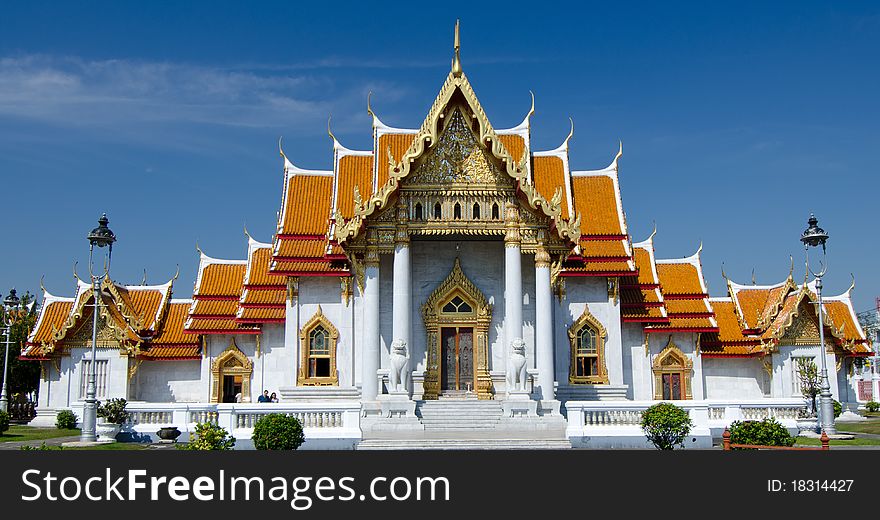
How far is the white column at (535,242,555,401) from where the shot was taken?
915 inches

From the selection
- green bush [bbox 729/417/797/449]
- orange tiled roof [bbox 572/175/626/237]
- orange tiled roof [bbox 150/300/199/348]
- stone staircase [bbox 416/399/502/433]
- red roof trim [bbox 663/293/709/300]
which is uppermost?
orange tiled roof [bbox 572/175/626/237]

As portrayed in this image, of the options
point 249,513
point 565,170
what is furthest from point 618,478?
point 565,170

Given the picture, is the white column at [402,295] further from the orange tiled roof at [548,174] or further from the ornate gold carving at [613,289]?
the orange tiled roof at [548,174]

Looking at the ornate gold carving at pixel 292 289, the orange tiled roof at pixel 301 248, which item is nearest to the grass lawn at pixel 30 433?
the ornate gold carving at pixel 292 289

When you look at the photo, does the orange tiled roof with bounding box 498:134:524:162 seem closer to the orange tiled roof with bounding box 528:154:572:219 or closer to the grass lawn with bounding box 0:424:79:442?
the orange tiled roof with bounding box 528:154:572:219

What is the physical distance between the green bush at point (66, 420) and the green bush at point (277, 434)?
14056 mm

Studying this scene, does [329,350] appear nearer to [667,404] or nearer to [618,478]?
[667,404]

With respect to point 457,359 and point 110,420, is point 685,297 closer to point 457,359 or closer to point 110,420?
point 457,359

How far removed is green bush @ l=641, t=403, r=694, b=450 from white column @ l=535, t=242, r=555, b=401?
421 cm

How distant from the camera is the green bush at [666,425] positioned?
18.9 meters

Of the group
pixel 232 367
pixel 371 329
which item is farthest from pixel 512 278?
pixel 232 367

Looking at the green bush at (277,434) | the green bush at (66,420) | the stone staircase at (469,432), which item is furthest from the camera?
the green bush at (66,420)

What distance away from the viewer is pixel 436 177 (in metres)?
24.3

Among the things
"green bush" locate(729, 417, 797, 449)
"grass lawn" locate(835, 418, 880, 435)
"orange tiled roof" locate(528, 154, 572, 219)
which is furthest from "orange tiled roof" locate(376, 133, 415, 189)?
"grass lawn" locate(835, 418, 880, 435)
